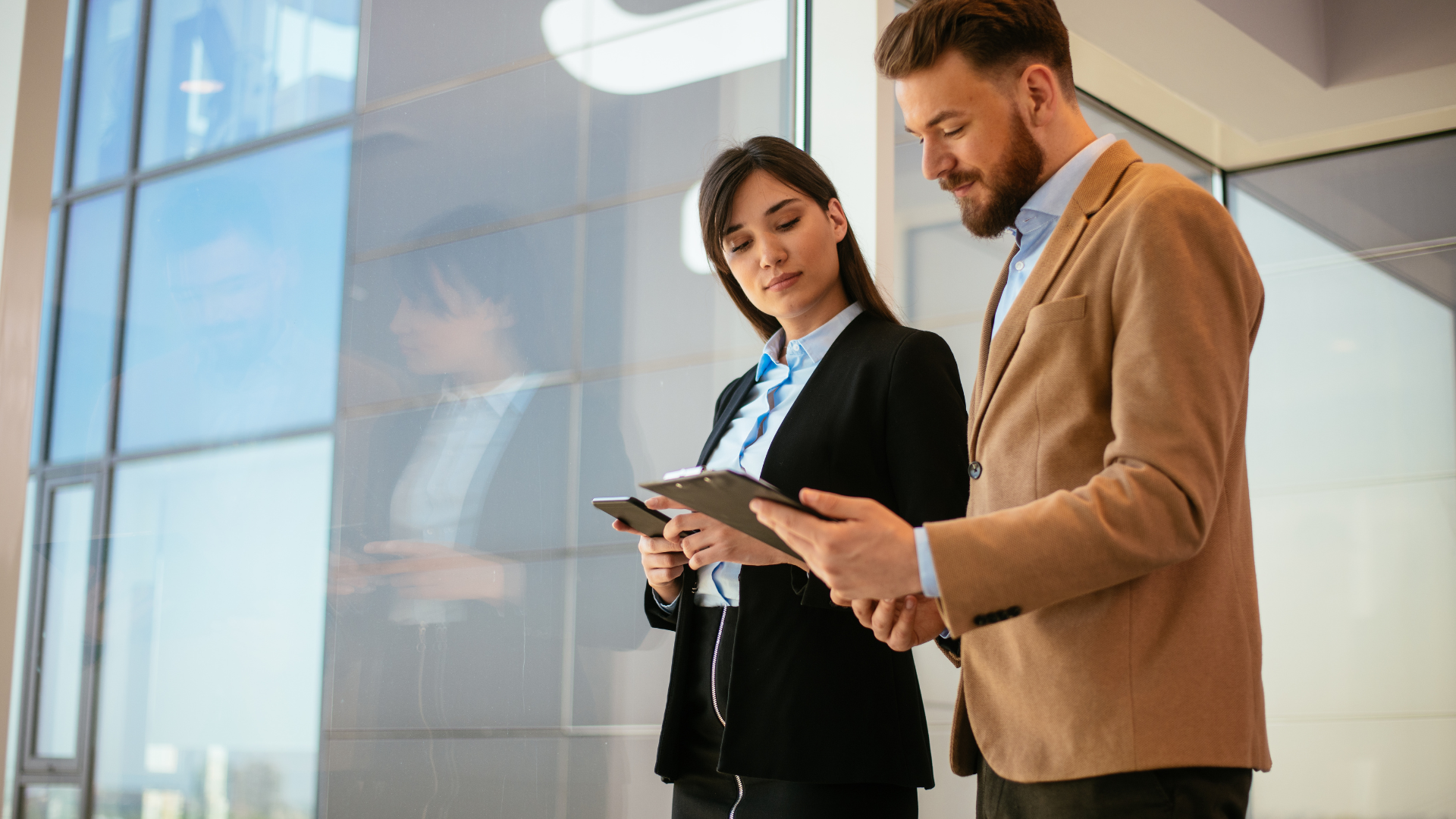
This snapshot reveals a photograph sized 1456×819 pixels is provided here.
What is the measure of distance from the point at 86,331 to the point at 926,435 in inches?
55.2

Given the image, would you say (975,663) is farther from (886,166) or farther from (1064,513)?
(886,166)

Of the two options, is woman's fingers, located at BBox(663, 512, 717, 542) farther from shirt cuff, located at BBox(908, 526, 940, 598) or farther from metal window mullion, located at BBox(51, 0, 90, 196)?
metal window mullion, located at BBox(51, 0, 90, 196)

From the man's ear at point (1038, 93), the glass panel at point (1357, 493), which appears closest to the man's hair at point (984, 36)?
the man's ear at point (1038, 93)

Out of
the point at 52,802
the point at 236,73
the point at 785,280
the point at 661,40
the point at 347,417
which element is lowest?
the point at 52,802

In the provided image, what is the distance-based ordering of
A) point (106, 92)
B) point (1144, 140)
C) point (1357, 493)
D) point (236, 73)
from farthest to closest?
point (1144, 140) → point (1357, 493) → point (236, 73) → point (106, 92)

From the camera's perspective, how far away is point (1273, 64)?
453 centimetres

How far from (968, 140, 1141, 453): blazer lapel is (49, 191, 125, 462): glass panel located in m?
1.46

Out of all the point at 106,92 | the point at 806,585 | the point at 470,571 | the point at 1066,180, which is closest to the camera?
the point at 1066,180

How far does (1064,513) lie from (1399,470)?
4610 millimetres

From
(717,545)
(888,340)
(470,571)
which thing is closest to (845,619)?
(717,545)

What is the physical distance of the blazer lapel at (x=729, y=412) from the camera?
6.89 ft

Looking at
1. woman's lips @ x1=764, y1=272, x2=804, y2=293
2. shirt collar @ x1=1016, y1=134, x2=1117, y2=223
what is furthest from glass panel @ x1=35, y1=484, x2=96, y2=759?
shirt collar @ x1=1016, y1=134, x2=1117, y2=223

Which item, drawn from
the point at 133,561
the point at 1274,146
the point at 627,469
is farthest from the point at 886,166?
the point at 1274,146

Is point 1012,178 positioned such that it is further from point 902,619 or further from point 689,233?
point 689,233
